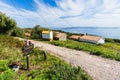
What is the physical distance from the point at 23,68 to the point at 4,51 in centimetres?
389

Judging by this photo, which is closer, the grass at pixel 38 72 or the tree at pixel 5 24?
the grass at pixel 38 72

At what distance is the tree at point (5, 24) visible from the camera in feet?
121

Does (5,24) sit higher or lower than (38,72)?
higher

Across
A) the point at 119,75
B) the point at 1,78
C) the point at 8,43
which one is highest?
the point at 8,43

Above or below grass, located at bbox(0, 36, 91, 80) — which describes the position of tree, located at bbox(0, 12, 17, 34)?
above

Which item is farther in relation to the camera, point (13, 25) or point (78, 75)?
point (13, 25)

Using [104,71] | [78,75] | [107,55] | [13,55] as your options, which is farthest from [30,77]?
[107,55]

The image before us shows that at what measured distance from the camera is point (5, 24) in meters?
38.2

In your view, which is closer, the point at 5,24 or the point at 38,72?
the point at 38,72

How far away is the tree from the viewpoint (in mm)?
36803

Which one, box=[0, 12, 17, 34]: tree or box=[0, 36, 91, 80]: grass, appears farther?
box=[0, 12, 17, 34]: tree

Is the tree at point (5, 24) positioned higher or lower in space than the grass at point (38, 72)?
higher

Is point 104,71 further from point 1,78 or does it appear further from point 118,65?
point 1,78

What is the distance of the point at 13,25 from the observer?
40781 mm
